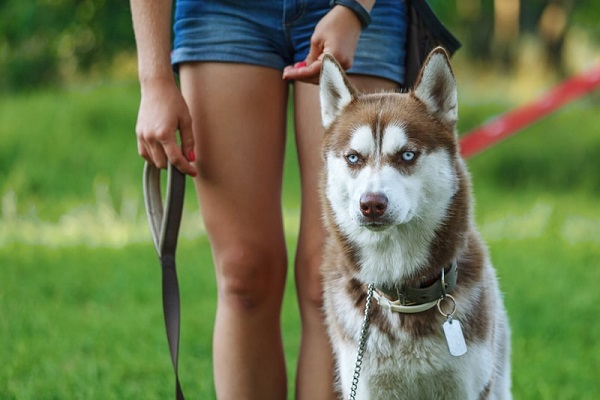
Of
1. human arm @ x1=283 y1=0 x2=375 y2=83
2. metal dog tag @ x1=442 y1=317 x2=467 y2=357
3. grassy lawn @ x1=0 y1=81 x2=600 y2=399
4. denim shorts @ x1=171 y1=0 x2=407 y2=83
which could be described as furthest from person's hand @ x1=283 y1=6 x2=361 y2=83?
grassy lawn @ x1=0 y1=81 x2=600 y2=399

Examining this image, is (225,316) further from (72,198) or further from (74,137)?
(74,137)

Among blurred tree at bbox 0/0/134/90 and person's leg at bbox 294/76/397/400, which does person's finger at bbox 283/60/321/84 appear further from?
blurred tree at bbox 0/0/134/90

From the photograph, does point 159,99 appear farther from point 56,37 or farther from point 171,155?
point 56,37

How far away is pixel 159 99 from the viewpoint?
302 cm

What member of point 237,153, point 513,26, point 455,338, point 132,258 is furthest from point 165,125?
point 513,26

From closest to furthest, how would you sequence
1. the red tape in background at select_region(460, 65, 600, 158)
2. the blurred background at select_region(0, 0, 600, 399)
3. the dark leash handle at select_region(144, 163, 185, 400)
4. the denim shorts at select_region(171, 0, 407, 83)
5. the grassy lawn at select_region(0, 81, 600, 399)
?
the denim shorts at select_region(171, 0, 407, 83), the dark leash handle at select_region(144, 163, 185, 400), the grassy lawn at select_region(0, 81, 600, 399), the blurred background at select_region(0, 0, 600, 399), the red tape in background at select_region(460, 65, 600, 158)

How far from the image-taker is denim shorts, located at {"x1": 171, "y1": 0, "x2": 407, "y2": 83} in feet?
10.0

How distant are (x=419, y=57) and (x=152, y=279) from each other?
13.4ft

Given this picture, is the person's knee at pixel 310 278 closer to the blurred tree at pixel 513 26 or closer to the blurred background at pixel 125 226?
the blurred background at pixel 125 226

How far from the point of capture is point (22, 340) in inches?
205

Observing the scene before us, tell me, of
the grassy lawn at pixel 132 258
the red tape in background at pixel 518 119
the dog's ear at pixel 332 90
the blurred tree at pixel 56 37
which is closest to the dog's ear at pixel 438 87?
the dog's ear at pixel 332 90

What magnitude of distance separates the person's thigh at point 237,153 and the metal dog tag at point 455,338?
70cm

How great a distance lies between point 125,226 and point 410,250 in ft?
18.7

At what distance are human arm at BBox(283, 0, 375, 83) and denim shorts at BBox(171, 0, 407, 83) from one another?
0.59 feet
